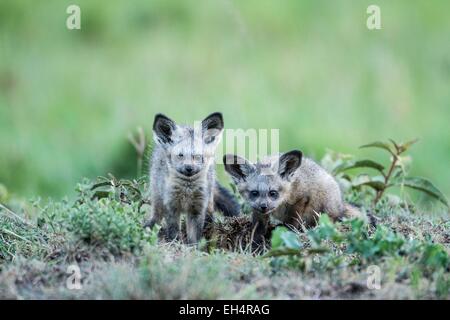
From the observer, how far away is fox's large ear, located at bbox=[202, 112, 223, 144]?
977cm

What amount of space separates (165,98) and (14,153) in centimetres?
293

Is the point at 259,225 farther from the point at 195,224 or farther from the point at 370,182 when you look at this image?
the point at 370,182

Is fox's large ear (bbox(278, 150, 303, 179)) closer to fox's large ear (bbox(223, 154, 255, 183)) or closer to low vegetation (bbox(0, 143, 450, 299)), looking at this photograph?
fox's large ear (bbox(223, 154, 255, 183))

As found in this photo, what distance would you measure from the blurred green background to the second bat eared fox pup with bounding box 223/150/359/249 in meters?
4.59

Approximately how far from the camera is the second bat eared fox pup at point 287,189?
9.93 meters

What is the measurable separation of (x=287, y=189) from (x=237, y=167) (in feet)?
1.88

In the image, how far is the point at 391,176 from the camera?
439 inches

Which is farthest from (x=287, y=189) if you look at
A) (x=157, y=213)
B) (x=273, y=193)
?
(x=157, y=213)

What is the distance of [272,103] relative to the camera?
1659 cm

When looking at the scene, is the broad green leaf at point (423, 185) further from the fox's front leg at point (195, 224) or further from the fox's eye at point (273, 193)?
the fox's front leg at point (195, 224)

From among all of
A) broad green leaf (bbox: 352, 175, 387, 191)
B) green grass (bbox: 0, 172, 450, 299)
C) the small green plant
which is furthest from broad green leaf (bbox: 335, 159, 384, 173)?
green grass (bbox: 0, 172, 450, 299)

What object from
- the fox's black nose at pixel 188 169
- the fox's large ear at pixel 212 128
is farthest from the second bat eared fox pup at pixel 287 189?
the fox's black nose at pixel 188 169

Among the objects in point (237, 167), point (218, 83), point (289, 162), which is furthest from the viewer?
point (218, 83)
